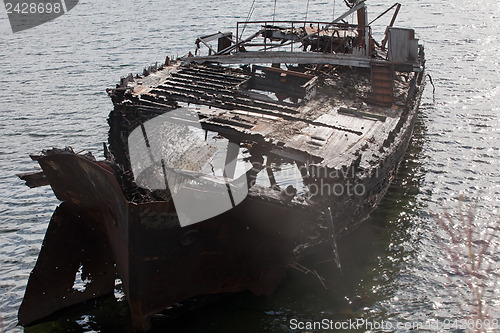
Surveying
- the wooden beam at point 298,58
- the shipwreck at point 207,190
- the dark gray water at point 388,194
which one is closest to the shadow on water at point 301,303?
the dark gray water at point 388,194

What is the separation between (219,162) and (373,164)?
932cm

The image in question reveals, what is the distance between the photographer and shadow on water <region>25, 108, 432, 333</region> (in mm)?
14445

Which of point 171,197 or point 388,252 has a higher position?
point 171,197

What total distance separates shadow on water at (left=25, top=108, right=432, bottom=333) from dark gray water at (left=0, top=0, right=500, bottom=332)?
0.04 m

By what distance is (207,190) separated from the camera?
13.3m

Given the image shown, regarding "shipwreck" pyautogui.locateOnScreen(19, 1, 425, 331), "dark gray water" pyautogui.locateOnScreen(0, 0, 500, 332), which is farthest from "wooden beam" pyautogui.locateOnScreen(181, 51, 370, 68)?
"dark gray water" pyautogui.locateOnScreen(0, 0, 500, 332)

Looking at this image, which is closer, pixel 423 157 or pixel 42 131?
pixel 423 157

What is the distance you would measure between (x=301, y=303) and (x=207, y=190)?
4735 millimetres

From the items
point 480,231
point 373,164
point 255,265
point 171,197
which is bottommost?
point 480,231

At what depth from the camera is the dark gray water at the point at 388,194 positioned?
15.1 meters

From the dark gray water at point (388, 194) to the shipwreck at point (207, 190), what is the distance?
991mm

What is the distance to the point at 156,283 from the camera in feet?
44.0

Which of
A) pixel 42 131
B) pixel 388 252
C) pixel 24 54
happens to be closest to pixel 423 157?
pixel 388 252

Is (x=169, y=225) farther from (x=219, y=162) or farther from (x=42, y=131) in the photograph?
(x=42, y=131)
